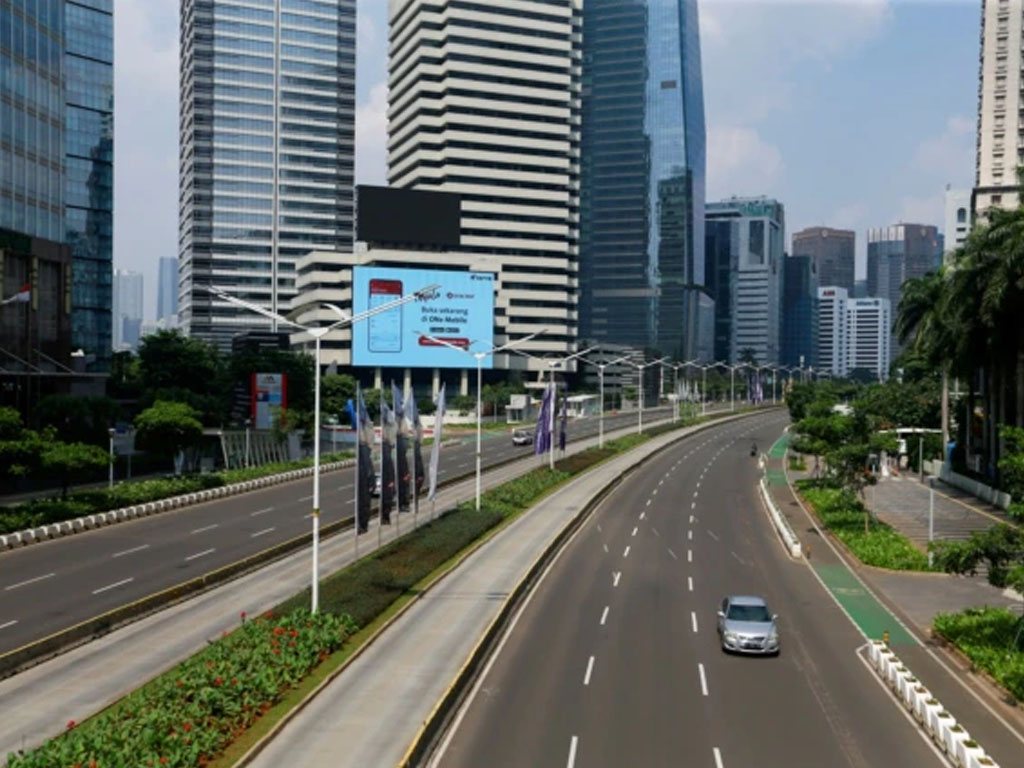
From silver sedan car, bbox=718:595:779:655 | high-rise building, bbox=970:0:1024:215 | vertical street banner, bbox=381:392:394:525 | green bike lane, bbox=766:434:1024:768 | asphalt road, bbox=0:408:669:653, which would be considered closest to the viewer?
green bike lane, bbox=766:434:1024:768

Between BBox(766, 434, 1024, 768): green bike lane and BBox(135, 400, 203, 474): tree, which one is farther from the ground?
BBox(135, 400, 203, 474): tree

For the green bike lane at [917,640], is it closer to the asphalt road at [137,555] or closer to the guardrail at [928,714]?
the guardrail at [928,714]

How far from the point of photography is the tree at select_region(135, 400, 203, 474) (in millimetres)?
74875

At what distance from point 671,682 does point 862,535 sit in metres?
30.7

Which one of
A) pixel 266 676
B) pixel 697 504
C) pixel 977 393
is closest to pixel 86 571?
pixel 266 676

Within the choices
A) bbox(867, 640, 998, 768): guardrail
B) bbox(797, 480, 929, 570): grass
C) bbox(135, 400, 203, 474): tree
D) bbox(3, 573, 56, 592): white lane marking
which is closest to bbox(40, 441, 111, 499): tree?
bbox(3, 573, 56, 592): white lane marking

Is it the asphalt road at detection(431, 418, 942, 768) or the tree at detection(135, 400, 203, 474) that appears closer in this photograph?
the asphalt road at detection(431, 418, 942, 768)

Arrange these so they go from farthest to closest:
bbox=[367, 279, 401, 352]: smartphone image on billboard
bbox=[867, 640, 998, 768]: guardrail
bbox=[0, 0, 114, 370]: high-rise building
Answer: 1. bbox=[367, 279, 401, 352]: smartphone image on billboard
2. bbox=[0, 0, 114, 370]: high-rise building
3. bbox=[867, 640, 998, 768]: guardrail

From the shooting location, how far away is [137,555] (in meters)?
A: 51.4

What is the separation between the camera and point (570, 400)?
184 m

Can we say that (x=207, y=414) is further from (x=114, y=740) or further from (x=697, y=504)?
(x=114, y=740)

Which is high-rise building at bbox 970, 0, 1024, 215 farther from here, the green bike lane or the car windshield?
the car windshield

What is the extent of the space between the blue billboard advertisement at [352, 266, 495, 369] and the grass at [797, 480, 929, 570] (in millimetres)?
99810

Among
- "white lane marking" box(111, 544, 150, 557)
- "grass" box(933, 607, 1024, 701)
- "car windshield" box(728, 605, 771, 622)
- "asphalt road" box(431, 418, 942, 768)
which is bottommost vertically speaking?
"asphalt road" box(431, 418, 942, 768)
